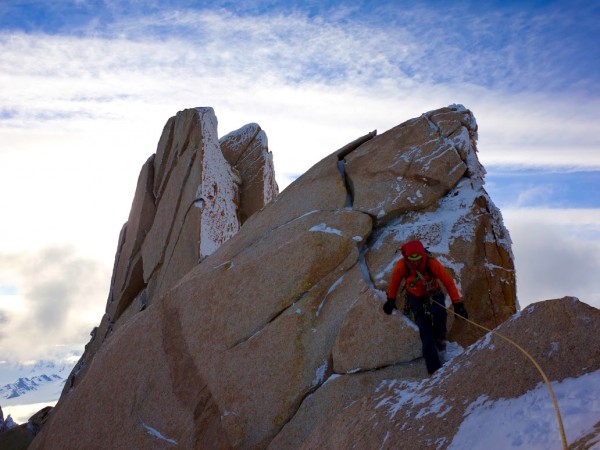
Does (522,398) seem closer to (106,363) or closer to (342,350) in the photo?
(342,350)

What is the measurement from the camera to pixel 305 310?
50.0ft

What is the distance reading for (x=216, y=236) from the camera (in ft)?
86.2

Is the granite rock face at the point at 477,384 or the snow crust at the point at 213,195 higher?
the snow crust at the point at 213,195

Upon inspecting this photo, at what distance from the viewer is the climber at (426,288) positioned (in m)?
13.0

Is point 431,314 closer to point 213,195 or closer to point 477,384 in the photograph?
point 477,384

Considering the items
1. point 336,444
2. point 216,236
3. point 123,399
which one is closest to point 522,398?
point 336,444

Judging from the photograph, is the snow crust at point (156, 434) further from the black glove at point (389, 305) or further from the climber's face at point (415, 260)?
the climber's face at point (415, 260)

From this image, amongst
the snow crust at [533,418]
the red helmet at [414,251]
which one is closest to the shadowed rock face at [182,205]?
the red helmet at [414,251]

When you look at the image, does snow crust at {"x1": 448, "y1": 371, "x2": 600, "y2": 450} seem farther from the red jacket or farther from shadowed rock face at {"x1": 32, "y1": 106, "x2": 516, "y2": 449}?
shadowed rock face at {"x1": 32, "y1": 106, "x2": 516, "y2": 449}

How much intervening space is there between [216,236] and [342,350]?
44.1 ft

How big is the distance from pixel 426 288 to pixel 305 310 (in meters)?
3.47

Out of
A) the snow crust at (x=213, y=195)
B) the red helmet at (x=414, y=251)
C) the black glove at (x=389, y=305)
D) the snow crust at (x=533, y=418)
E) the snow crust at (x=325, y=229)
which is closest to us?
the snow crust at (x=533, y=418)

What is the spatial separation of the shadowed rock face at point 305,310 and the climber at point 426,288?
64 cm

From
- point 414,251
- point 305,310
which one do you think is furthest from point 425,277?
point 305,310
